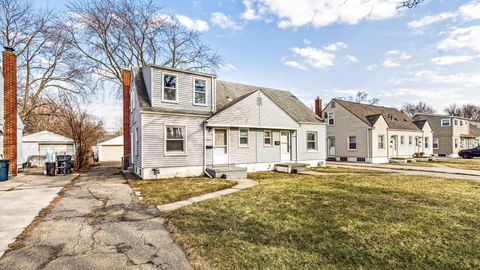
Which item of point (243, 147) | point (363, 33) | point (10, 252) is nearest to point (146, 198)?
point (10, 252)

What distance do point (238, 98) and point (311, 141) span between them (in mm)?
7500

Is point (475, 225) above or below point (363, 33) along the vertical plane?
below

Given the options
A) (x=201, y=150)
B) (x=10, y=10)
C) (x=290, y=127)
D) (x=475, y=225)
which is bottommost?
(x=475, y=225)

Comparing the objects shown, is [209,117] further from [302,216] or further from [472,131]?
[472,131]

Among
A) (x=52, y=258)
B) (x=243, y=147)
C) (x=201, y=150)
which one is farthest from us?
(x=243, y=147)

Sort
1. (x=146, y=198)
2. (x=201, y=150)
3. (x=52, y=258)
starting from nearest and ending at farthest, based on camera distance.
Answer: (x=52, y=258)
(x=146, y=198)
(x=201, y=150)

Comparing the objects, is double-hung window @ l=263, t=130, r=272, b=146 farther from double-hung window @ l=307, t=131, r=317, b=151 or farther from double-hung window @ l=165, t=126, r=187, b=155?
double-hung window @ l=165, t=126, r=187, b=155

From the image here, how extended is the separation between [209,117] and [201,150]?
191 centimetres

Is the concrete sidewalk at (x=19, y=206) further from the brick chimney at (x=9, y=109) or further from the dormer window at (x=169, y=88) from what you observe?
the dormer window at (x=169, y=88)

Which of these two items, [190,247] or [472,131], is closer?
[190,247]

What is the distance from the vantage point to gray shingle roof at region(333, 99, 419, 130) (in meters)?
23.5

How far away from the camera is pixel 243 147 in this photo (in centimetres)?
1455

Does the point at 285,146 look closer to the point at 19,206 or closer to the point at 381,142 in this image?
the point at 381,142

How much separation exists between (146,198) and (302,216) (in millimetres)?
4977
